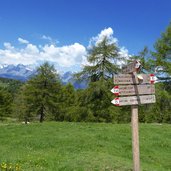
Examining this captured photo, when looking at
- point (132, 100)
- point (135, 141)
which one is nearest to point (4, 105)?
point (135, 141)

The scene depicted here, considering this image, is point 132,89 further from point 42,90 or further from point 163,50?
point 42,90

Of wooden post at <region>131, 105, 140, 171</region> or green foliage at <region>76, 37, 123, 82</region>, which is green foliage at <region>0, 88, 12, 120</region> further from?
wooden post at <region>131, 105, 140, 171</region>

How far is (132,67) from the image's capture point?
388 inches

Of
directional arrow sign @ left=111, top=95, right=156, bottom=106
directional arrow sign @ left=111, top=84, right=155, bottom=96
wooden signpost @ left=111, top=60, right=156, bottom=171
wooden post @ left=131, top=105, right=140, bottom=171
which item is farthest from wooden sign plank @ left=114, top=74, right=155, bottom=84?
wooden post @ left=131, top=105, right=140, bottom=171

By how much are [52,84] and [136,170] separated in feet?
142

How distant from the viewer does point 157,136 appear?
21.2 metres

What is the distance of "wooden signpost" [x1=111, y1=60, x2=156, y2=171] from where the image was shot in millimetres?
9586

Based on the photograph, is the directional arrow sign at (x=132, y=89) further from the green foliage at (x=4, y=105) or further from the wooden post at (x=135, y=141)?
the green foliage at (x=4, y=105)

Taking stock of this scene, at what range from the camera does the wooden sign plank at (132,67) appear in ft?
31.8

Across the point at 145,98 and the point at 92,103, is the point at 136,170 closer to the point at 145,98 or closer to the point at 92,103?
the point at 145,98

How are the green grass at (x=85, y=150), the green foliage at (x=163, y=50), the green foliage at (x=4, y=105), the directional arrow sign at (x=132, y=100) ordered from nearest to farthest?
1. the directional arrow sign at (x=132, y=100)
2. the green grass at (x=85, y=150)
3. the green foliage at (x=163, y=50)
4. the green foliage at (x=4, y=105)

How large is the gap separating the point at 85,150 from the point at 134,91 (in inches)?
265

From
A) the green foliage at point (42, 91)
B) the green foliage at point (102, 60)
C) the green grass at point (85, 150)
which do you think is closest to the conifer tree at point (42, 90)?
the green foliage at point (42, 91)

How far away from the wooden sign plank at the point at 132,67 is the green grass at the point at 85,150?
3694mm
